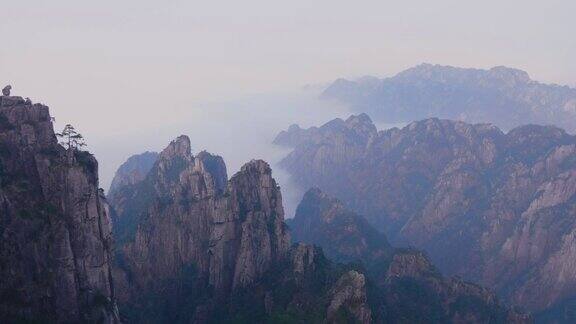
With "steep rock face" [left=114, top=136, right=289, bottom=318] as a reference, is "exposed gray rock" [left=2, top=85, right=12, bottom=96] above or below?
above

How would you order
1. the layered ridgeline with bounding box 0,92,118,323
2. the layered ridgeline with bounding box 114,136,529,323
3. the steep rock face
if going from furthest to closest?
the steep rock face, the layered ridgeline with bounding box 114,136,529,323, the layered ridgeline with bounding box 0,92,118,323

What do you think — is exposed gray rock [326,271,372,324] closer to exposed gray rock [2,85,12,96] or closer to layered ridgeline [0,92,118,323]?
layered ridgeline [0,92,118,323]

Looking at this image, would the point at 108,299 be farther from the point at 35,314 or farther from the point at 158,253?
the point at 158,253

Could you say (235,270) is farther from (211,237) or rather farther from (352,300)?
(352,300)

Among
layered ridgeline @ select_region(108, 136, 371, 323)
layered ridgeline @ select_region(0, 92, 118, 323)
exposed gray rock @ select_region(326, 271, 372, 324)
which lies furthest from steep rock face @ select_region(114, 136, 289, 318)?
layered ridgeline @ select_region(0, 92, 118, 323)

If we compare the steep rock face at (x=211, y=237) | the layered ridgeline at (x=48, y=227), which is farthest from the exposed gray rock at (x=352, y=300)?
the layered ridgeline at (x=48, y=227)

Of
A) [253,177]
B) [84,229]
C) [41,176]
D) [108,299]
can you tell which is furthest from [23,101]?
[253,177]
